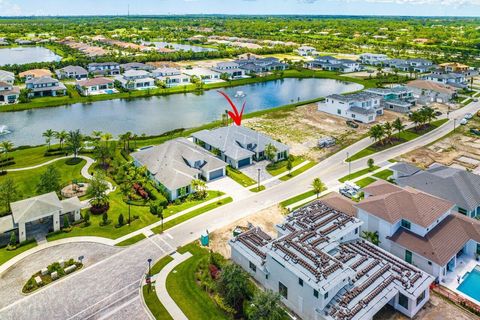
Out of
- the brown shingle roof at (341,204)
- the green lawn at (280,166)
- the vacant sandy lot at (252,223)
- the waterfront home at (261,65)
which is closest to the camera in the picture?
the vacant sandy lot at (252,223)

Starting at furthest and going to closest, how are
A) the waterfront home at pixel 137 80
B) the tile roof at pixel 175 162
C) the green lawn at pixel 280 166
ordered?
the waterfront home at pixel 137 80
the green lawn at pixel 280 166
the tile roof at pixel 175 162

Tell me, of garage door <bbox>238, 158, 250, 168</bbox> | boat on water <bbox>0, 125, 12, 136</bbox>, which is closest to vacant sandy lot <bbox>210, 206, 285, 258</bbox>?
garage door <bbox>238, 158, 250, 168</bbox>

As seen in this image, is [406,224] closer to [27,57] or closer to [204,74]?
[204,74]

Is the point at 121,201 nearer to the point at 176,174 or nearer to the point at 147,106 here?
the point at 176,174

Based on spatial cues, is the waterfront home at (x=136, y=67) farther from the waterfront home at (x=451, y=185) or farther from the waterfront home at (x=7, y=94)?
the waterfront home at (x=451, y=185)

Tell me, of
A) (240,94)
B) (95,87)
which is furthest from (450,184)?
(95,87)

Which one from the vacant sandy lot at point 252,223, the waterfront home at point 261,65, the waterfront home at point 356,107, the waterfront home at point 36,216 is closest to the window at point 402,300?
the vacant sandy lot at point 252,223
